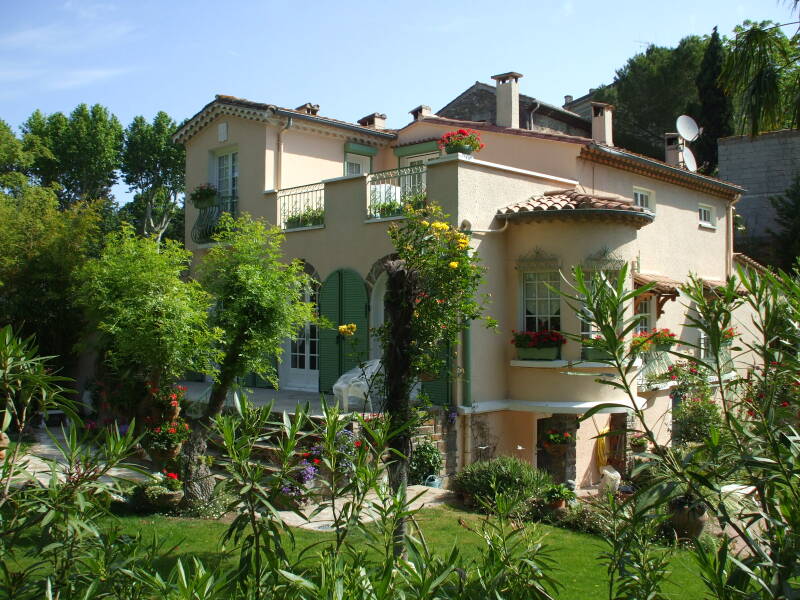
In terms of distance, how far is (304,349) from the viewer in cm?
A: 1684

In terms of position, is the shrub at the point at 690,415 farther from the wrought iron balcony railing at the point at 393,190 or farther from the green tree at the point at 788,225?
the green tree at the point at 788,225

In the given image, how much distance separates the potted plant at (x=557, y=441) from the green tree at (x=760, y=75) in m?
6.39

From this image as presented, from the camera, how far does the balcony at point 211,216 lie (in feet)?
59.8

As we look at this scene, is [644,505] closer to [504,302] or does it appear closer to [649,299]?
[504,302]

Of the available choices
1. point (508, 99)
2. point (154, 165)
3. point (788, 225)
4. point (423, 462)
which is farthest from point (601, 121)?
point (154, 165)

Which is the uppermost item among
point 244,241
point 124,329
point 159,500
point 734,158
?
point 734,158

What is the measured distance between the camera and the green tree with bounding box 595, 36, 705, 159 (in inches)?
1462

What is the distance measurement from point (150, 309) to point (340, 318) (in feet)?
17.4

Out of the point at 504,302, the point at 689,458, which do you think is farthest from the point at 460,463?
the point at 689,458

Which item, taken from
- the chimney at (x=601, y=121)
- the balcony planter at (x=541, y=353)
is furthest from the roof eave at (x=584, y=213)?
the chimney at (x=601, y=121)

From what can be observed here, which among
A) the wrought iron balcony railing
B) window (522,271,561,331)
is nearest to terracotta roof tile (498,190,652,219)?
window (522,271,561,331)

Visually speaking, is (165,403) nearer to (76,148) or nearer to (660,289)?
(660,289)

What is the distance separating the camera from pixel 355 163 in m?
18.8

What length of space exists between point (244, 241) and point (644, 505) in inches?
356
